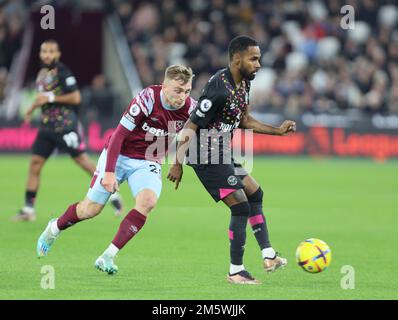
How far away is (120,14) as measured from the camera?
2895cm

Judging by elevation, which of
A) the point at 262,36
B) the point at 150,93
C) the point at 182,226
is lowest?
the point at 182,226

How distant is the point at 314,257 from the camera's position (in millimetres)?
9555

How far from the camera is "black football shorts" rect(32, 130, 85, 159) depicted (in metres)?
14.1

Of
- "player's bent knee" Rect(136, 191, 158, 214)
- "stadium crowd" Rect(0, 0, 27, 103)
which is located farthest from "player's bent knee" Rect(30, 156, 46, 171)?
"stadium crowd" Rect(0, 0, 27, 103)

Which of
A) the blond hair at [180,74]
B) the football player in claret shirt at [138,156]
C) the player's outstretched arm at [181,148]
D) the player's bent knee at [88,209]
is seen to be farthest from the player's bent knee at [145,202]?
the blond hair at [180,74]

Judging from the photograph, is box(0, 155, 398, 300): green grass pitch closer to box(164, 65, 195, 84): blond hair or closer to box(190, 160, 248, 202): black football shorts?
box(190, 160, 248, 202): black football shorts

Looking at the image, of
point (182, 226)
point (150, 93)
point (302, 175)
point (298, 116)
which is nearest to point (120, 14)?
point (298, 116)

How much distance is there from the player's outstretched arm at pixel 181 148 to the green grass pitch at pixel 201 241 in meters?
0.98

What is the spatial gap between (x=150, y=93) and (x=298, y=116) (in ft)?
55.4

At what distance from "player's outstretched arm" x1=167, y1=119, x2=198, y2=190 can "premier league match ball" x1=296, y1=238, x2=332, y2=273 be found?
1.42 m

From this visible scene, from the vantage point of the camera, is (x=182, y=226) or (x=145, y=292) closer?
(x=145, y=292)

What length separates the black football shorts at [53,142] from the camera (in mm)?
14117

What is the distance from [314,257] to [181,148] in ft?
5.44
